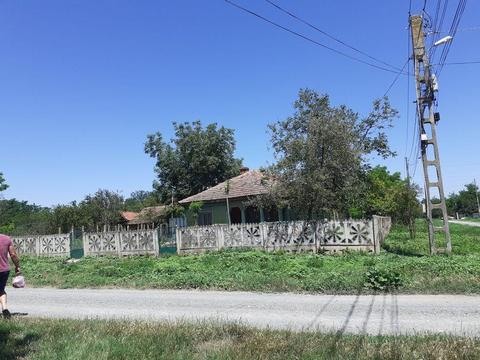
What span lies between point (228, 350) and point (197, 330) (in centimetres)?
115

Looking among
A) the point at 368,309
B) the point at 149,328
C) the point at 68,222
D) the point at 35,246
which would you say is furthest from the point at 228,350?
the point at 68,222

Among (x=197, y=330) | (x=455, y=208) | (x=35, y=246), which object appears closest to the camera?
(x=197, y=330)

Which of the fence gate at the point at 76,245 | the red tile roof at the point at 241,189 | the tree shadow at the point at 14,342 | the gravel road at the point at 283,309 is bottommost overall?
the gravel road at the point at 283,309

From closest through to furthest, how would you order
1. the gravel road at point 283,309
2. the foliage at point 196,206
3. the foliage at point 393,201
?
the gravel road at point 283,309
the foliage at point 393,201
the foliage at point 196,206

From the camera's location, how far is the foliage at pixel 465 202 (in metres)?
124

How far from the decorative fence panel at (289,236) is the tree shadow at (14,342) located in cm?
1443

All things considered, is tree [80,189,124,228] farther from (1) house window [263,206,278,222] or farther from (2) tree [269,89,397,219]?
(2) tree [269,89,397,219]

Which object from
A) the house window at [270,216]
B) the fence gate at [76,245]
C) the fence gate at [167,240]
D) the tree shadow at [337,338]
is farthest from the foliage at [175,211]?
the tree shadow at [337,338]

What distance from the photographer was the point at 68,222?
49.1 meters

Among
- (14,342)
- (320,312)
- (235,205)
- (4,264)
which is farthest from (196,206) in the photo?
(14,342)

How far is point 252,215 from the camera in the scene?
32594mm

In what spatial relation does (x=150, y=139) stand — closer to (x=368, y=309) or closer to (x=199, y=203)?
(x=199, y=203)

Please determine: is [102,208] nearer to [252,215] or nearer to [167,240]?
[252,215]

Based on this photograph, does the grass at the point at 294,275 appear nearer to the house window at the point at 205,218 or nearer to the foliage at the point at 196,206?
the foliage at the point at 196,206
